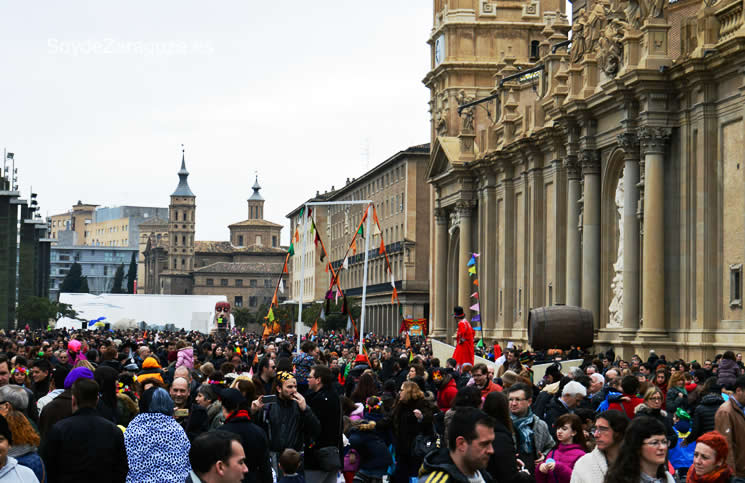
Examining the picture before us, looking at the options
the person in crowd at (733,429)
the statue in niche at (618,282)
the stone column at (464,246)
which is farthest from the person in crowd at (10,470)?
the stone column at (464,246)

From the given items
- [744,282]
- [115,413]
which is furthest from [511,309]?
[115,413]

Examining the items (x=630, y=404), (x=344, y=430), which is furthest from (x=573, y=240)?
(x=344, y=430)

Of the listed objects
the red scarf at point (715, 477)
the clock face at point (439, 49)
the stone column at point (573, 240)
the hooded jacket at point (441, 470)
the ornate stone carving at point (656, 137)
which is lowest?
the red scarf at point (715, 477)

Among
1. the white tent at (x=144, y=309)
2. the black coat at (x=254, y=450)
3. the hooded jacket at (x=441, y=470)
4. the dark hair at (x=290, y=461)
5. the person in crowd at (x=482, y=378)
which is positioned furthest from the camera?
the white tent at (x=144, y=309)

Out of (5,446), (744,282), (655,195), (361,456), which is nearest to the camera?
(5,446)

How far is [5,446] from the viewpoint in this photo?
26.5 feet

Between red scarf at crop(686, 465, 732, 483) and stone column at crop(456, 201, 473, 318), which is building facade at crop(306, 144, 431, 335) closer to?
stone column at crop(456, 201, 473, 318)

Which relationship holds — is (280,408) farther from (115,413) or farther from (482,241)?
(482,241)

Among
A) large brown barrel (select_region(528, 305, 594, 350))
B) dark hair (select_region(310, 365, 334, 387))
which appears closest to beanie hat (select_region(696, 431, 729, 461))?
dark hair (select_region(310, 365, 334, 387))

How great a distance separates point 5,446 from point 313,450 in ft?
16.9

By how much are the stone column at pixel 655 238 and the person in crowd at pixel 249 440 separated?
88.9 ft

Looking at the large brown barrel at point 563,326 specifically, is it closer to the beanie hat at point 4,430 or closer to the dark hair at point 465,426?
the beanie hat at point 4,430

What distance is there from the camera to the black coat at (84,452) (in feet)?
31.2

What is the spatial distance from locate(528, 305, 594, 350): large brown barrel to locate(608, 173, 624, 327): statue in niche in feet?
6.35
